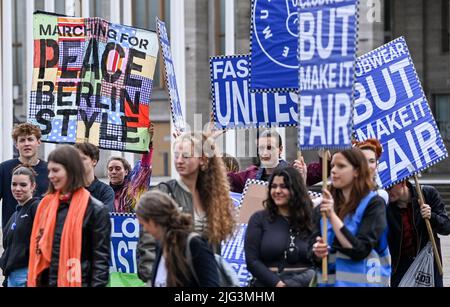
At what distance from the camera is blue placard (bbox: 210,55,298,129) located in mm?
9961

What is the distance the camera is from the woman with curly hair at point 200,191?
6.65m

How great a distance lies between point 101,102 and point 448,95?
29056 mm

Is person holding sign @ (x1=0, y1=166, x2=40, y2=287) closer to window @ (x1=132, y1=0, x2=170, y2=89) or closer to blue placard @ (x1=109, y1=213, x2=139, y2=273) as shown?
blue placard @ (x1=109, y1=213, x2=139, y2=273)

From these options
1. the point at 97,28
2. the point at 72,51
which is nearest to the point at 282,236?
the point at 97,28

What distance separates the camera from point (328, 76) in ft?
22.2

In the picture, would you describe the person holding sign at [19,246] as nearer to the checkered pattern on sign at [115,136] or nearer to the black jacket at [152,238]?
the black jacket at [152,238]

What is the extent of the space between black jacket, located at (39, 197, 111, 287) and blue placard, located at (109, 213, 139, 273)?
251cm

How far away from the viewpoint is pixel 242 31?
111ft

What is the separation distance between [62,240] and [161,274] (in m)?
0.79

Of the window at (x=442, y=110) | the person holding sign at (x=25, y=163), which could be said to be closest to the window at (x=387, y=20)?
the window at (x=442, y=110)

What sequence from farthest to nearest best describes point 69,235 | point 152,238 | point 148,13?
point 148,13 → point 152,238 → point 69,235

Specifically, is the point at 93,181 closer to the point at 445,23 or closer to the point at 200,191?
the point at 200,191

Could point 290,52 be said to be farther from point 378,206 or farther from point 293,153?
point 293,153

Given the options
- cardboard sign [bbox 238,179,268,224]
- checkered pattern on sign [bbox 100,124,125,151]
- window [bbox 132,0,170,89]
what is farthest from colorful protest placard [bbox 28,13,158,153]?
window [bbox 132,0,170,89]
